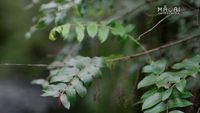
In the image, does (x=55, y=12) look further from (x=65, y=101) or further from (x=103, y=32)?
(x=65, y=101)

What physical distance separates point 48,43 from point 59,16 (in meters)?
2.40

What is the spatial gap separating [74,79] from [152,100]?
250 millimetres

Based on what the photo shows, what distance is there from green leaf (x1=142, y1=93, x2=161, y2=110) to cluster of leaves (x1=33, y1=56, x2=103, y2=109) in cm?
19

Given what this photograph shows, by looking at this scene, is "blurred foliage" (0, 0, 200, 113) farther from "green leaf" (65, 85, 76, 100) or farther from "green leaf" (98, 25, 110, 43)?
"green leaf" (65, 85, 76, 100)

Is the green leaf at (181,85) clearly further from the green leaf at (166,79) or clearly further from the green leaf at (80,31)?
the green leaf at (80,31)

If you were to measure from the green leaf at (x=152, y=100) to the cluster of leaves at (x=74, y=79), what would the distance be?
189 millimetres

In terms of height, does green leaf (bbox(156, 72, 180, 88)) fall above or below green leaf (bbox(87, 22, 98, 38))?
below

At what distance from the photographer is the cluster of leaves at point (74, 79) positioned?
3.75 feet

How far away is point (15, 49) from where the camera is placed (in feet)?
12.9

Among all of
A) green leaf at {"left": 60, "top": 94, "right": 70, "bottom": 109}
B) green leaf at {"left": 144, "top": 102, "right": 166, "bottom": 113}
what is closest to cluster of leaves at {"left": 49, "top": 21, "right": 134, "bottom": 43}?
green leaf at {"left": 60, "top": 94, "right": 70, "bottom": 109}

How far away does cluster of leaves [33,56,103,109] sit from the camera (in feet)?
3.75

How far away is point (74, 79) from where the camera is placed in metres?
1.20

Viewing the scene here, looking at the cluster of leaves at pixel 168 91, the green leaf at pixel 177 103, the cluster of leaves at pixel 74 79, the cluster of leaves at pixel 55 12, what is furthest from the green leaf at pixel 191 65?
the cluster of leaves at pixel 55 12

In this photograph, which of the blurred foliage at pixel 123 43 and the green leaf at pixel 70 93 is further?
the blurred foliage at pixel 123 43
